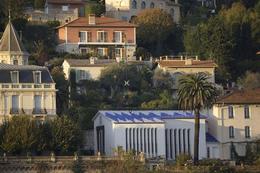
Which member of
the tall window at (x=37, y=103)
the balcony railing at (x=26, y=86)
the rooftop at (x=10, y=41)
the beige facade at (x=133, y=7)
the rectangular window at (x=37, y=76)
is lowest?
the tall window at (x=37, y=103)

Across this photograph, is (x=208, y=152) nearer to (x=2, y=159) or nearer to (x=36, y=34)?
A: (x=2, y=159)

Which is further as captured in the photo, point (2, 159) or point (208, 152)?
point (208, 152)

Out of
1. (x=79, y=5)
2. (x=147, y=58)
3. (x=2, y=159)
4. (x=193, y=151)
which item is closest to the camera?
(x=2, y=159)

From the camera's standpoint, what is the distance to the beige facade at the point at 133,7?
143375 mm

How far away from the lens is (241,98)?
369 feet

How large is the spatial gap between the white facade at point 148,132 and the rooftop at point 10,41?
13142mm

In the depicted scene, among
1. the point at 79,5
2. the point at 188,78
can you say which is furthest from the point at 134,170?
the point at 79,5

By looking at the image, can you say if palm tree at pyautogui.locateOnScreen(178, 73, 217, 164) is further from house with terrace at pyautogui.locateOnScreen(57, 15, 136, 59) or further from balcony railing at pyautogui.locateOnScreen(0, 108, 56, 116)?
house with terrace at pyautogui.locateOnScreen(57, 15, 136, 59)

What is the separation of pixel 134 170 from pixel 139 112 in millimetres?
10761

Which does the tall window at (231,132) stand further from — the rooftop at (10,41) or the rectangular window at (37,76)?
the rooftop at (10,41)

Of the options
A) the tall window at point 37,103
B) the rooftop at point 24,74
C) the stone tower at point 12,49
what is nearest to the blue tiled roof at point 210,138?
the rooftop at point 24,74

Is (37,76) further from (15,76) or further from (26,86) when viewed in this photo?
(15,76)

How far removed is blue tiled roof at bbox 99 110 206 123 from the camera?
106 metres

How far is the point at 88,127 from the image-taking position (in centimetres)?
11162
